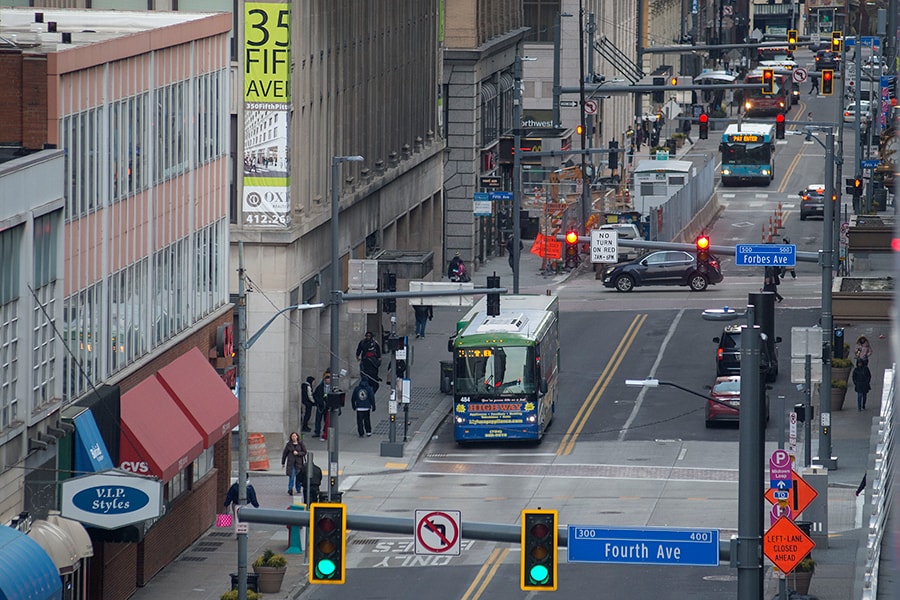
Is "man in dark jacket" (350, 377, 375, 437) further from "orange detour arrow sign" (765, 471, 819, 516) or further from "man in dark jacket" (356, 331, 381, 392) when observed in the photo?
"orange detour arrow sign" (765, 471, 819, 516)

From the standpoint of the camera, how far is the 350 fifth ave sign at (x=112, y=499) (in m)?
32.0

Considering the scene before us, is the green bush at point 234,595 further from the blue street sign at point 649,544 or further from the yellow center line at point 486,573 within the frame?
the blue street sign at point 649,544

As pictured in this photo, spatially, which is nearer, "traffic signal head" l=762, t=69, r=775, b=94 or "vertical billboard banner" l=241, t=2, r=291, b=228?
"vertical billboard banner" l=241, t=2, r=291, b=228

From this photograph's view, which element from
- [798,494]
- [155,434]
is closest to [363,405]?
[155,434]

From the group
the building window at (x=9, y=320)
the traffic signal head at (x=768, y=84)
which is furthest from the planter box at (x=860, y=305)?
the building window at (x=9, y=320)

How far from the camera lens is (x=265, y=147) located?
51469 millimetres

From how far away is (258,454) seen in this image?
161 ft

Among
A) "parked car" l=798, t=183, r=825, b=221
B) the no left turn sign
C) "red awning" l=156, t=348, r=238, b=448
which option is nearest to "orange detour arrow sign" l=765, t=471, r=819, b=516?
the no left turn sign

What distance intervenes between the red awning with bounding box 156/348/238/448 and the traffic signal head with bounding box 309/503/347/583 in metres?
18.2

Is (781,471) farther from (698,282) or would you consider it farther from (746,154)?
(746,154)

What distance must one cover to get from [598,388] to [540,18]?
51.2 meters

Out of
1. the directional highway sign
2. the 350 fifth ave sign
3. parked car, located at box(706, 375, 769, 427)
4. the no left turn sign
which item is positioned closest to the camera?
the no left turn sign

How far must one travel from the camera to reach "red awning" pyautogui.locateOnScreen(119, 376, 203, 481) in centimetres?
3631

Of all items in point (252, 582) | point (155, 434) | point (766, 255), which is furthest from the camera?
point (766, 255)
